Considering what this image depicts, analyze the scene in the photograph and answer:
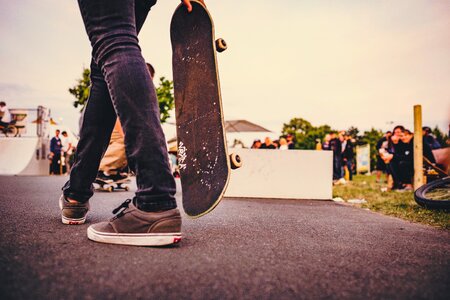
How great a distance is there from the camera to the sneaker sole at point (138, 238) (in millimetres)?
1325

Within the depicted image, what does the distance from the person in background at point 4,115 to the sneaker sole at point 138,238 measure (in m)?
15.3

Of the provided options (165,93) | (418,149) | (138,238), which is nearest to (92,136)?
(138,238)

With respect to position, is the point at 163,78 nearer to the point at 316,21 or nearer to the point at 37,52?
the point at 37,52

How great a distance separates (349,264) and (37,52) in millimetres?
14810

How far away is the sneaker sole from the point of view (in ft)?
4.35

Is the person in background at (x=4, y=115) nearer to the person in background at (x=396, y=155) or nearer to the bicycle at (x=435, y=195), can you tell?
the person in background at (x=396, y=155)

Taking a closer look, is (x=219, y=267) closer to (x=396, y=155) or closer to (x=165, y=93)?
(x=396, y=155)

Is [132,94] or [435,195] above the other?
[132,94]

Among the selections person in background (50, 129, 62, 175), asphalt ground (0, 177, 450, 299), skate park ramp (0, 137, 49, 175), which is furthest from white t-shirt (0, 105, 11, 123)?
asphalt ground (0, 177, 450, 299)

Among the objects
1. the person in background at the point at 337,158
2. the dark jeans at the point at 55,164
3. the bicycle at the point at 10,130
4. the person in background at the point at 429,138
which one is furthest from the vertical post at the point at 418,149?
the bicycle at the point at 10,130

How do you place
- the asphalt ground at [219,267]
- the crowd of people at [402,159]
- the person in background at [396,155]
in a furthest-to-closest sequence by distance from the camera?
the person in background at [396,155] < the crowd of people at [402,159] < the asphalt ground at [219,267]

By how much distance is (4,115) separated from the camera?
14.0 m

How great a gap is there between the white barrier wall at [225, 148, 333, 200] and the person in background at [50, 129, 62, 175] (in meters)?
11.6

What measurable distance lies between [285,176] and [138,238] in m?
4.37
